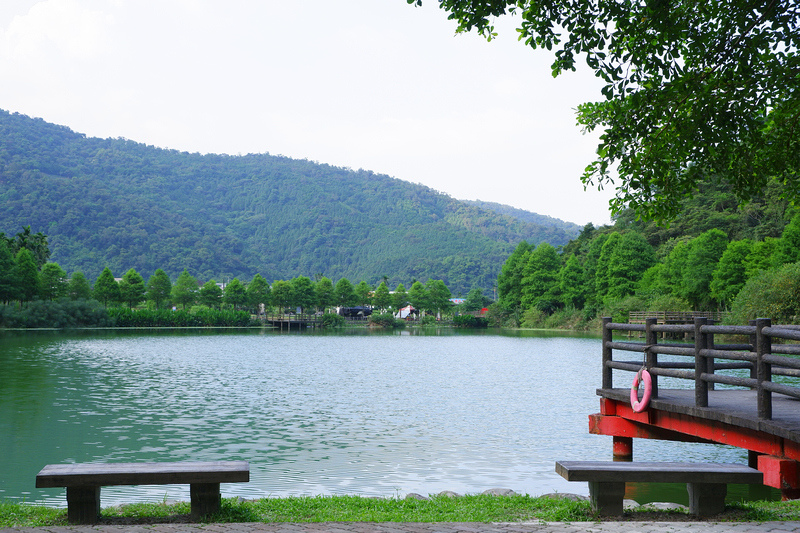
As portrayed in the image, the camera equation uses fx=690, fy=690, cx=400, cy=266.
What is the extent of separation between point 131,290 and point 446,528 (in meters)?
94.6

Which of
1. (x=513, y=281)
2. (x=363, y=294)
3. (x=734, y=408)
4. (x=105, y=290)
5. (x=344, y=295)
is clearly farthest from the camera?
(x=363, y=294)

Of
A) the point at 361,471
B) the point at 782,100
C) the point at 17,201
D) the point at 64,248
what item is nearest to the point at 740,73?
the point at 782,100

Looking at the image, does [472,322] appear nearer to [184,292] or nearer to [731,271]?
[184,292]

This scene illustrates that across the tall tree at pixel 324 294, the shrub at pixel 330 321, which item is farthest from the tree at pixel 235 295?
the shrub at pixel 330 321

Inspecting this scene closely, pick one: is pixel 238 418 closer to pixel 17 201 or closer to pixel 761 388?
pixel 761 388

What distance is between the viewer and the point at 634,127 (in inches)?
364

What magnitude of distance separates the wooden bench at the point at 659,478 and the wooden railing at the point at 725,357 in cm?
114

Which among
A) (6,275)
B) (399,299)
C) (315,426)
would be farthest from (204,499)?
(399,299)

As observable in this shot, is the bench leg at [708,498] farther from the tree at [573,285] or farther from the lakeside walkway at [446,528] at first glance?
the tree at [573,285]

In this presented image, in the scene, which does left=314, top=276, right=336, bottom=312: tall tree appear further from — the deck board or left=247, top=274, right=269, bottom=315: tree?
the deck board

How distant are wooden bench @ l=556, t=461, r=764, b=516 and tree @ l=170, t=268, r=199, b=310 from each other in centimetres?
10057

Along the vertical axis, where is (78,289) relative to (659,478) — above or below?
above

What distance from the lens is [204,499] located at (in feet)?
20.6

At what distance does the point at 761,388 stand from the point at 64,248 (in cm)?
Answer: 16277
